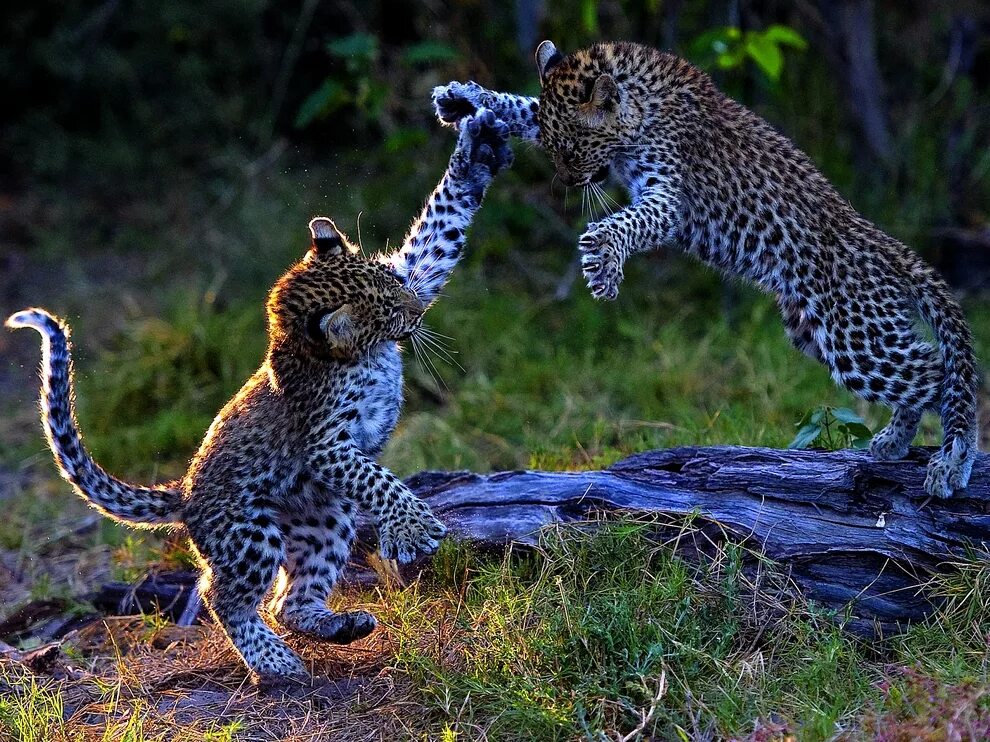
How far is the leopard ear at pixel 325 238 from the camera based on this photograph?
6.90 metres

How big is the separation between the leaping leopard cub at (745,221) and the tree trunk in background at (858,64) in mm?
4852

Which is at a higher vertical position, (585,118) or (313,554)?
(585,118)

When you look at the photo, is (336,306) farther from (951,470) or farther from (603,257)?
(951,470)

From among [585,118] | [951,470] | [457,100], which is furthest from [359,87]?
[951,470]

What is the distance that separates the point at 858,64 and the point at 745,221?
18.5 ft

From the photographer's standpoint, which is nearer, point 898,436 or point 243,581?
point 243,581

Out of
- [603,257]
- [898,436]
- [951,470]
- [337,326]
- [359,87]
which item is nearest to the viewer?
[951,470]

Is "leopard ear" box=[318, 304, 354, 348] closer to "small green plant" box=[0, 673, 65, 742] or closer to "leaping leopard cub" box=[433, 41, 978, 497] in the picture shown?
"leaping leopard cub" box=[433, 41, 978, 497]

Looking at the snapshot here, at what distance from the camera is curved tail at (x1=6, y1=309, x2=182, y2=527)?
243 inches

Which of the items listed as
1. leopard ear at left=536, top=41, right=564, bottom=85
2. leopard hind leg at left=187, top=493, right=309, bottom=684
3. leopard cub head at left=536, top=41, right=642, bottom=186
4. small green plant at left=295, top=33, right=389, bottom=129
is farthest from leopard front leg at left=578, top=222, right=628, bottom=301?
small green plant at left=295, top=33, right=389, bottom=129

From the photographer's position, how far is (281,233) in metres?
12.8

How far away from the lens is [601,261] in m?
6.31

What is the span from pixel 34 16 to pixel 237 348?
20.6ft

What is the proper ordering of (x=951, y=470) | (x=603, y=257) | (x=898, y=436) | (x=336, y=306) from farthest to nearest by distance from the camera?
(x=898, y=436) → (x=336, y=306) → (x=603, y=257) → (x=951, y=470)
